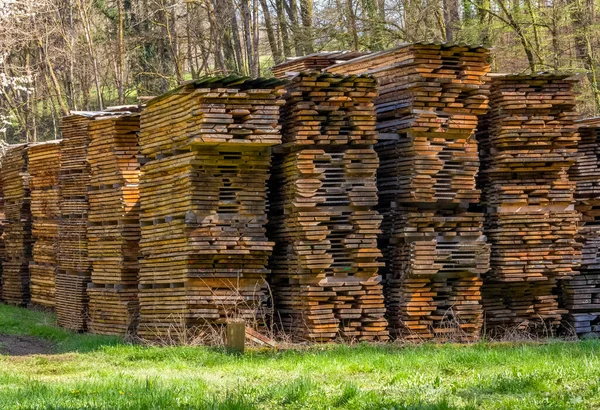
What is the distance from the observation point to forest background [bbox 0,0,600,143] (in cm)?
2662

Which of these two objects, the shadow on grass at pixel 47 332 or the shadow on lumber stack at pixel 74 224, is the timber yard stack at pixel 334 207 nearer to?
the shadow on grass at pixel 47 332

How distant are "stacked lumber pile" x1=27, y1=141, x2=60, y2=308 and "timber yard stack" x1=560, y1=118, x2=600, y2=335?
37.1ft

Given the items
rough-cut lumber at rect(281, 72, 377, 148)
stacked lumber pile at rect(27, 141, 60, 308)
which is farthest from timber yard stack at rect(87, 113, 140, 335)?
rough-cut lumber at rect(281, 72, 377, 148)

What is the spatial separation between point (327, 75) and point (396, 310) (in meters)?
3.91

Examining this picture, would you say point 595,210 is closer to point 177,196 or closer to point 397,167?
point 397,167

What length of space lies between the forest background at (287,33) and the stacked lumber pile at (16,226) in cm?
138

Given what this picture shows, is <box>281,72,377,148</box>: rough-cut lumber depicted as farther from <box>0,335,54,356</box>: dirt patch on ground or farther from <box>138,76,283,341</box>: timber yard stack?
<box>0,335,54,356</box>: dirt patch on ground

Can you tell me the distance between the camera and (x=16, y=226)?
2495 cm

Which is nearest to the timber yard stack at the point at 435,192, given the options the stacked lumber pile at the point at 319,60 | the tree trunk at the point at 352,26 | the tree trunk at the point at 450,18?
the stacked lumber pile at the point at 319,60

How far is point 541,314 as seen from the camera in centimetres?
1642

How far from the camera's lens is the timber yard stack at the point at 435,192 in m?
14.9

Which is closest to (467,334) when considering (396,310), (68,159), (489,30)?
(396,310)

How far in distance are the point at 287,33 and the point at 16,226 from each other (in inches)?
481

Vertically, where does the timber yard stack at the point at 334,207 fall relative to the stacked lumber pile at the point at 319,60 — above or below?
below
